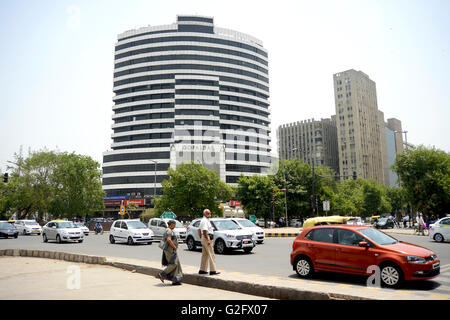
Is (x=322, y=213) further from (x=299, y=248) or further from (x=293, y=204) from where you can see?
(x=299, y=248)

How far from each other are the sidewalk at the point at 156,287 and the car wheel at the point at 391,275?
1.41 ft

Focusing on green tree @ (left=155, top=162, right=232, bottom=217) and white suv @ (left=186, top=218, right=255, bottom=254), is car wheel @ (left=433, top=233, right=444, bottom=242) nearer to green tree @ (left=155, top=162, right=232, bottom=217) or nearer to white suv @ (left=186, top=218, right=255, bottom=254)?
white suv @ (left=186, top=218, right=255, bottom=254)

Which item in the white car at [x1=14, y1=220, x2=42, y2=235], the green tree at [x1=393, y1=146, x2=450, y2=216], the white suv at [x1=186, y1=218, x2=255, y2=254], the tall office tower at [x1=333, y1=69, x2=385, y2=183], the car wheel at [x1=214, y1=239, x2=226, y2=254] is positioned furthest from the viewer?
the tall office tower at [x1=333, y1=69, x2=385, y2=183]

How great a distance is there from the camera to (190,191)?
42375mm

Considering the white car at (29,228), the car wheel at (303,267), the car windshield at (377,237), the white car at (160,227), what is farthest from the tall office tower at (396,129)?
the car wheel at (303,267)

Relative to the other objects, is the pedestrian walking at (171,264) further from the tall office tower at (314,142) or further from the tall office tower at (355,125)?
the tall office tower at (314,142)

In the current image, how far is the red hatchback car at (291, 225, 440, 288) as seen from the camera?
7184mm

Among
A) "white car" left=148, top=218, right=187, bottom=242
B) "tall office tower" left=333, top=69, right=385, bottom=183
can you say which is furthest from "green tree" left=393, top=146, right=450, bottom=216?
"tall office tower" left=333, top=69, right=385, bottom=183

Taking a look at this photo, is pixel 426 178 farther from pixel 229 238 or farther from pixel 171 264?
pixel 171 264

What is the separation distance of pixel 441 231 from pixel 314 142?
11987cm

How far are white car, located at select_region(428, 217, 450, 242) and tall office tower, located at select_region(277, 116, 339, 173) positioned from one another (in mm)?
113347

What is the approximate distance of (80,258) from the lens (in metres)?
12.0

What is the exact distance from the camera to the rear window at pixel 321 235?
850 centimetres
